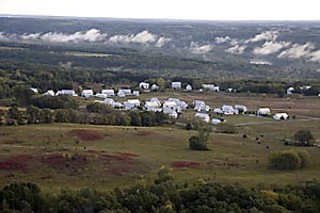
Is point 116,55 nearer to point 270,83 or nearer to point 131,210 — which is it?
point 270,83

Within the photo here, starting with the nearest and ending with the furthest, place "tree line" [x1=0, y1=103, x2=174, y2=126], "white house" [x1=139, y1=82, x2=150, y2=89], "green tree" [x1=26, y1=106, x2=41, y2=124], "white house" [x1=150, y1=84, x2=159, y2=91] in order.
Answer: "tree line" [x1=0, y1=103, x2=174, y2=126] → "green tree" [x1=26, y1=106, x2=41, y2=124] → "white house" [x1=150, y1=84, x2=159, y2=91] → "white house" [x1=139, y1=82, x2=150, y2=89]

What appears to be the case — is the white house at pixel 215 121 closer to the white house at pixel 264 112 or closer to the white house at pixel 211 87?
the white house at pixel 264 112

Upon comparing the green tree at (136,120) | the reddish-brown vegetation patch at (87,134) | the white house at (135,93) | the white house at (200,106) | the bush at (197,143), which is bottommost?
the white house at (135,93)

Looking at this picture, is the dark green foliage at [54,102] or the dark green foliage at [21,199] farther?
the dark green foliage at [54,102]

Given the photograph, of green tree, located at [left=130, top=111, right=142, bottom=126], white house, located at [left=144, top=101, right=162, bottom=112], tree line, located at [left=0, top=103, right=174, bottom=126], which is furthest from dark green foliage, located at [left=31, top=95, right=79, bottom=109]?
green tree, located at [left=130, top=111, right=142, bottom=126]

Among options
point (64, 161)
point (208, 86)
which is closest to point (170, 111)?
point (208, 86)

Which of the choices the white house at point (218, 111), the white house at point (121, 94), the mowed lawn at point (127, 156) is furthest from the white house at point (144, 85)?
the mowed lawn at point (127, 156)

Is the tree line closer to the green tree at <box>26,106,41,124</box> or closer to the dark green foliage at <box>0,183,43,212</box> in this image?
the green tree at <box>26,106,41,124</box>

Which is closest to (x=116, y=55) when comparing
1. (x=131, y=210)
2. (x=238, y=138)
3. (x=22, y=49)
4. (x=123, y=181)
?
(x=22, y=49)
